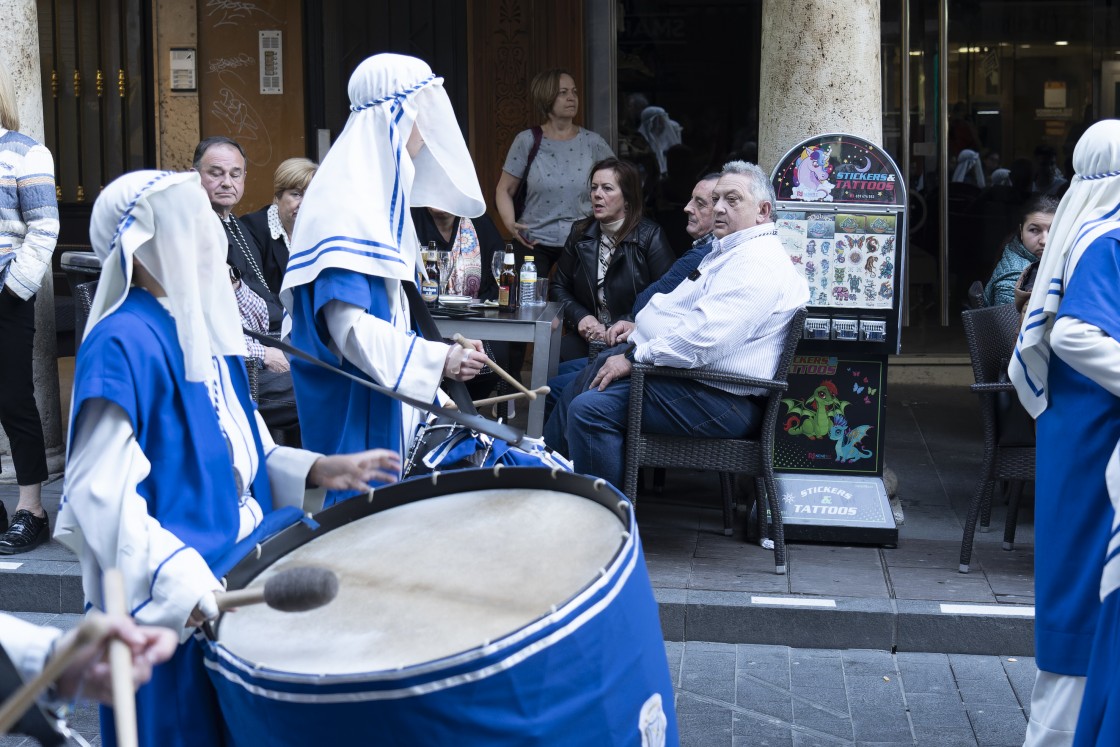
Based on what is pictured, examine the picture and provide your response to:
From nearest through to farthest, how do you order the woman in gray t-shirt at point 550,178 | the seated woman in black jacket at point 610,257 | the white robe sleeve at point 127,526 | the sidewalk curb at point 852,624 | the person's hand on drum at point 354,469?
the white robe sleeve at point 127,526 < the person's hand on drum at point 354,469 < the sidewalk curb at point 852,624 < the seated woman in black jacket at point 610,257 < the woman in gray t-shirt at point 550,178

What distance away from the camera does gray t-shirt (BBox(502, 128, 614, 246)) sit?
7680 millimetres

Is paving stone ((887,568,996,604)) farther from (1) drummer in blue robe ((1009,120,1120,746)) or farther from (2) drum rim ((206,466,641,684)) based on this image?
(2) drum rim ((206,466,641,684))

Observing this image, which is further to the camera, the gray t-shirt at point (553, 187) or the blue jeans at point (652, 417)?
the gray t-shirt at point (553, 187)

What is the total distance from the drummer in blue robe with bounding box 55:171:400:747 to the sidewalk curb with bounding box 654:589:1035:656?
239 cm

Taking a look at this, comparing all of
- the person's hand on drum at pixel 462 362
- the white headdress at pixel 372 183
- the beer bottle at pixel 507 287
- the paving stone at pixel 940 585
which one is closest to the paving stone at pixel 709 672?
the paving stone at pixel 940 585

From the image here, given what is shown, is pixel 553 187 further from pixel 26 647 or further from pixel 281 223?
pixel 26 647

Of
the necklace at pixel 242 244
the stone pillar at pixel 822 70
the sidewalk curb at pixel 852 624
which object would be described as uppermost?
the stone pillar at pixel 822 70

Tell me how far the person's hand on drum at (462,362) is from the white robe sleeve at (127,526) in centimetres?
111

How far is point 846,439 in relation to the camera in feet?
19.5

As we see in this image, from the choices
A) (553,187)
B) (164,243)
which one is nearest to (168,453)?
(164,243)

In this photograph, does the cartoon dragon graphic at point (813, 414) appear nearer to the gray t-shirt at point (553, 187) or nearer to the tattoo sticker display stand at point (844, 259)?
the tattoo sticker display stand at point (844, 259)

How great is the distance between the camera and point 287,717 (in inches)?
84.8

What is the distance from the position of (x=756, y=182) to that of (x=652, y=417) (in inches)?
40.7

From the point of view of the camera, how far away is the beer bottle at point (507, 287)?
6.14 meters
